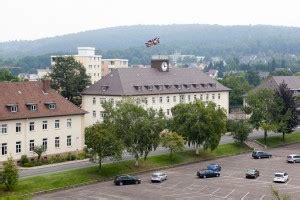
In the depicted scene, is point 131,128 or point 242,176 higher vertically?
point 131,128

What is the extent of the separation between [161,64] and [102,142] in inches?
1873

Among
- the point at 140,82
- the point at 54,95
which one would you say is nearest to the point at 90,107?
the point at 140,82

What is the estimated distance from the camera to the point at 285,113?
108312mm

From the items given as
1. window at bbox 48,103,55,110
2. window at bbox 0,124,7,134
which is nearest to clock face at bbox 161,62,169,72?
window at bbox 48,103,55,110

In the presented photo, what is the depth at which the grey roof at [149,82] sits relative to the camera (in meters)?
107

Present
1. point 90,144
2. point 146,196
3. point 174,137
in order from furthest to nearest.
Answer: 1. point 174,137
2. point 90,144
3. point 146,196

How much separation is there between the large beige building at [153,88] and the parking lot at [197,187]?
2731 centimetres

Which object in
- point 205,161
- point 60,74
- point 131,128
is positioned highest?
point 60,74

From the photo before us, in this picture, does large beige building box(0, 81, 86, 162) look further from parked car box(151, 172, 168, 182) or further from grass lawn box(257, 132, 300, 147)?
grass lawn box(257, 132, 300, 147)

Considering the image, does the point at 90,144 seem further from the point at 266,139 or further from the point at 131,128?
the point at 266,139

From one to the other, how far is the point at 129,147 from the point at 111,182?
6.84m

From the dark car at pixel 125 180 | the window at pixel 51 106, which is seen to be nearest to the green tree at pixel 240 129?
the window at pixel 51 106

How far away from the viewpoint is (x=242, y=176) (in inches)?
2985

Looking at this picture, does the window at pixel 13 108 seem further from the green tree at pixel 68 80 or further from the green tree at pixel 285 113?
the green tree at pixel 285 113
